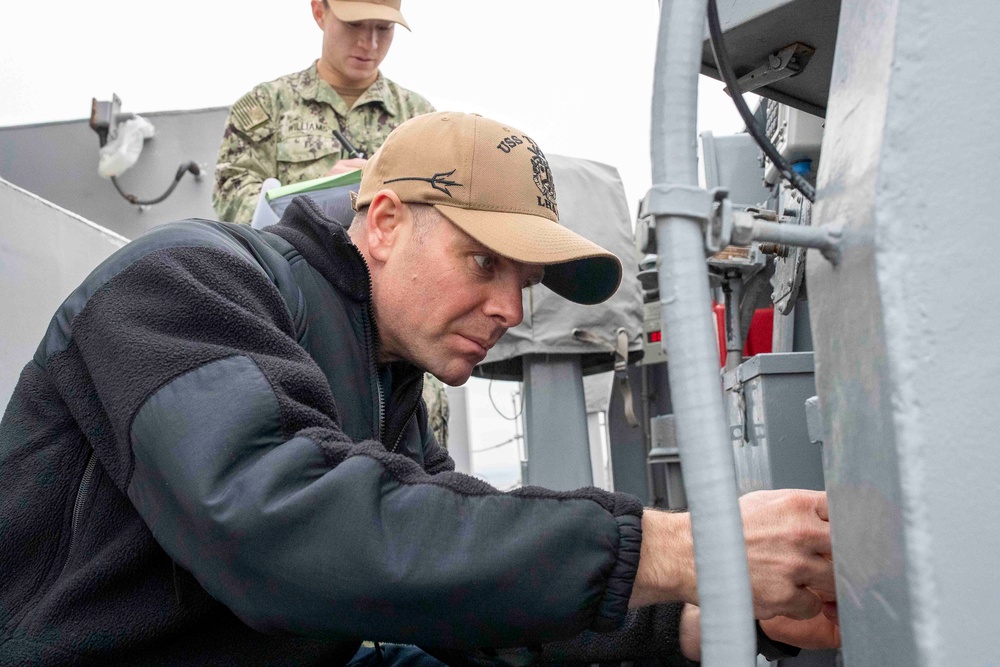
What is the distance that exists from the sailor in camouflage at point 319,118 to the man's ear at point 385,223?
4.12ft

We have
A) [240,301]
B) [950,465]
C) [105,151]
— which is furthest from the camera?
[105,151]

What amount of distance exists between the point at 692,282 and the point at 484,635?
381 millimetres

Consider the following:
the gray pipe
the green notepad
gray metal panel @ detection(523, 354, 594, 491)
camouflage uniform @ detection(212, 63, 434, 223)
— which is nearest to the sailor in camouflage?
camouflage uniform @ detection(212, 63, 434, 223)

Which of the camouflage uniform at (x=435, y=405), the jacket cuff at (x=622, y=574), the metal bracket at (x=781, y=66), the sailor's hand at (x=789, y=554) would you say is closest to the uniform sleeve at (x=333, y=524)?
the jacket cuff at (x=622, y=574)

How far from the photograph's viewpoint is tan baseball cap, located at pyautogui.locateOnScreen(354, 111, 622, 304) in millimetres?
1232

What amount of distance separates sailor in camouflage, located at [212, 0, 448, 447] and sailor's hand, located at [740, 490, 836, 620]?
1794 mm

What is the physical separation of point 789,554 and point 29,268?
2.65m

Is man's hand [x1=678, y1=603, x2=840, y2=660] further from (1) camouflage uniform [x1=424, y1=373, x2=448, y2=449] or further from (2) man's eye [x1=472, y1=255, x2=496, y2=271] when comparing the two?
(1) camouflage uniform [x1=424, y1=373, x2=448, y2=449]

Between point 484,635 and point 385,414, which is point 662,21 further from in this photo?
point 385,414

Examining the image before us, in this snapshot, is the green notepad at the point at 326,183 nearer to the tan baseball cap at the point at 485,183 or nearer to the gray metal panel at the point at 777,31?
the tan baseball cap at the point at 485,183

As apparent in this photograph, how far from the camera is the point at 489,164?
1.26 m

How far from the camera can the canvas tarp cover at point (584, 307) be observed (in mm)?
2807

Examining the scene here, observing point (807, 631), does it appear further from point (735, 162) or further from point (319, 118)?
point (319, 118)

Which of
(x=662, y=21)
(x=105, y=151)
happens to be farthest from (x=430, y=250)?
(x=105, y=151)
